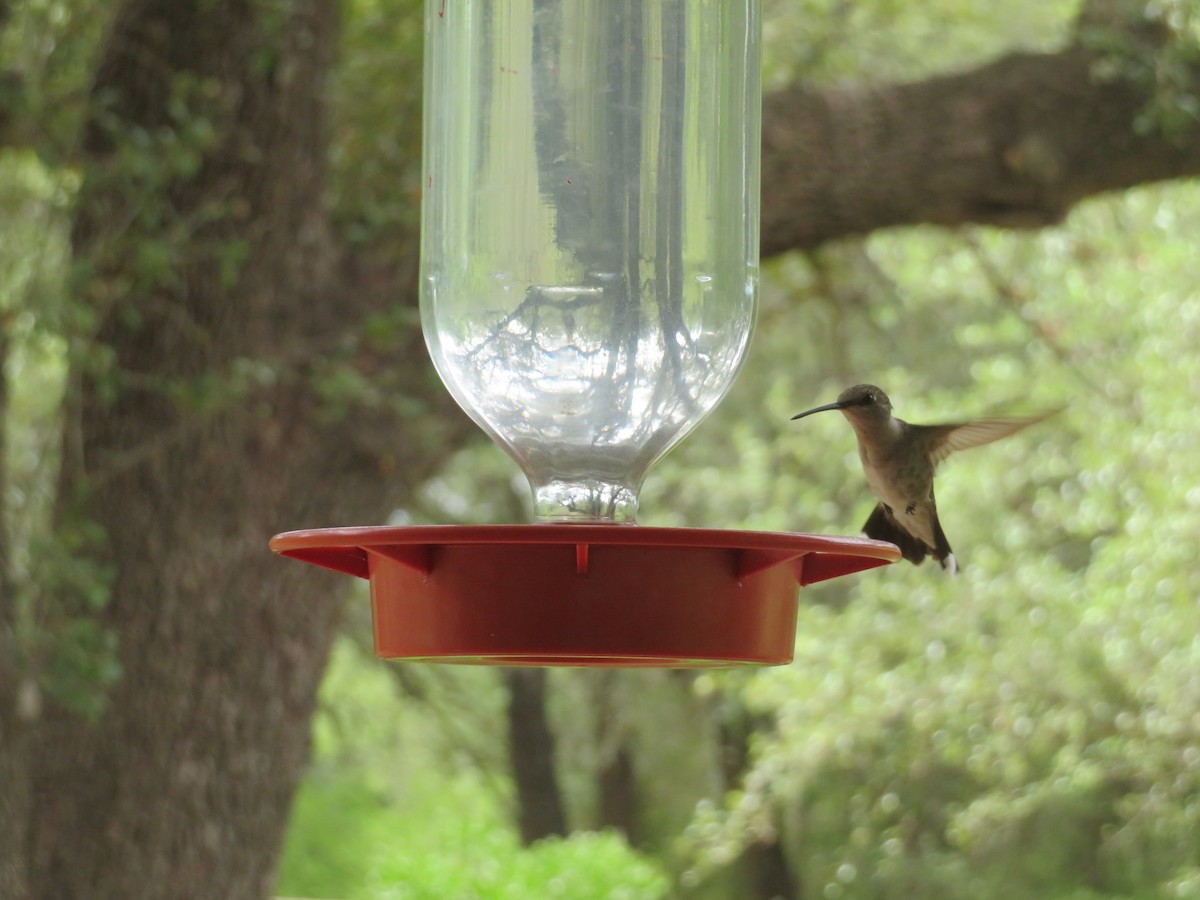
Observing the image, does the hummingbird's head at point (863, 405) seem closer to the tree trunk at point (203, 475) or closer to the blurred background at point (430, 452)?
the blurred background at point (430, 452)

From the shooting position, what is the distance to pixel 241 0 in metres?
3.32

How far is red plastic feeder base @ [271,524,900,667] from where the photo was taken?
3.80 feet

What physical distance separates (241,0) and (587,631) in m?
2.53

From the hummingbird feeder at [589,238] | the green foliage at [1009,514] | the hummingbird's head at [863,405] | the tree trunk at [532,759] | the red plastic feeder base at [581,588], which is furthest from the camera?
the tree trunk at [532,759]

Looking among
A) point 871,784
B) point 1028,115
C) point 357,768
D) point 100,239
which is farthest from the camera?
point 357,768

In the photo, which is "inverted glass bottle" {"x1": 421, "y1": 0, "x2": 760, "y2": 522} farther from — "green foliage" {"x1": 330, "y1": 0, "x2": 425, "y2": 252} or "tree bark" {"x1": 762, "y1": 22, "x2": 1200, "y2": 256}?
"tree bark" {"x1": 762, "y1": 22, "x2": 1200, "y2": 256}

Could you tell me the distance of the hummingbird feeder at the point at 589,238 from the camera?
150cm

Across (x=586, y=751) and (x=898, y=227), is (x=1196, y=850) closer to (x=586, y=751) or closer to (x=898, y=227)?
(x=586, y=751)

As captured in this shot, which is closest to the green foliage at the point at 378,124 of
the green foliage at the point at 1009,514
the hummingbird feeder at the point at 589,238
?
the green foliage at the point at 1009,514

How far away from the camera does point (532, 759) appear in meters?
12.5

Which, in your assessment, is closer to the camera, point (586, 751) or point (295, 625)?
point (295, 625)

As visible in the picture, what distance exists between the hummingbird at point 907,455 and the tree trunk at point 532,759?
10.2 m

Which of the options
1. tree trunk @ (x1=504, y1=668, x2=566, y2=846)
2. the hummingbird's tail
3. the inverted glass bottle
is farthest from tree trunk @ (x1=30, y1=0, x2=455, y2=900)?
tree trunk @ (x1=504, y1=668, x2=566, y2=846)

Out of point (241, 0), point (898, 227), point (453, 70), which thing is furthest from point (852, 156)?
point (453, 70)
